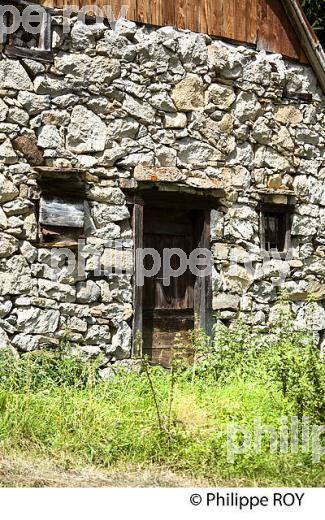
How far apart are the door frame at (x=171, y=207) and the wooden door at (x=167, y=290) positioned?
105 millimetres

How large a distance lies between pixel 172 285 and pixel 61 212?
1678 mm

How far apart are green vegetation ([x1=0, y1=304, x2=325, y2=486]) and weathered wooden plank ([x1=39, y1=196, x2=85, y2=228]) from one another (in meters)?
1.50

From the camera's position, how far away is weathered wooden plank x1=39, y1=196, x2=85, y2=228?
26.4 ft

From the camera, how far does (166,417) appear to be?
6.19 m

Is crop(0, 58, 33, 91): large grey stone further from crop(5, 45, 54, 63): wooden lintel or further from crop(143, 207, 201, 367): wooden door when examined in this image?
crop(143, 207, 201, 367): wooden door

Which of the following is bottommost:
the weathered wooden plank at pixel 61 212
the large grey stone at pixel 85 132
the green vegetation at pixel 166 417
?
the green vegetation at pixel 166 417

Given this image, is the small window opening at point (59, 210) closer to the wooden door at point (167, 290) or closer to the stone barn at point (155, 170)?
the stone barn at point (155, 170)

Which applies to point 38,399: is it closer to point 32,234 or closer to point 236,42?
point 32,234

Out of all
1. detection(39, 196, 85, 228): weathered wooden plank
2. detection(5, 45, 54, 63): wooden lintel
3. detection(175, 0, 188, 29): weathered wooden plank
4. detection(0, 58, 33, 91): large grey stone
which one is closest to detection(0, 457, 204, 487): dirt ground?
detection(39, 196, 85, 228): weathered wooden plank

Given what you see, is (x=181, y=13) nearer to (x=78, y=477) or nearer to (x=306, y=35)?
(x=306, y=35)

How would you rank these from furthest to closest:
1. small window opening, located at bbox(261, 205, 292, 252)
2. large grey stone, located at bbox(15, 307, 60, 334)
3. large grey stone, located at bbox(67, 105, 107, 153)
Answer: small window opening, located at bbox(261, 205, 292, 252) → large grey stone, located at bbox(67, 105, 107, 153) → large grey stone, located at bbox(15, 307, 60, 334)

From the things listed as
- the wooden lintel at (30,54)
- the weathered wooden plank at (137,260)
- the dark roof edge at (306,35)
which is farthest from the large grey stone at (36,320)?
the dark roof edge at (306,35)

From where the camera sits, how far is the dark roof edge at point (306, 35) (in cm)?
971

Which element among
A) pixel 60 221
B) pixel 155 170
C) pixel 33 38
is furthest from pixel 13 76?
pixel 155 170
